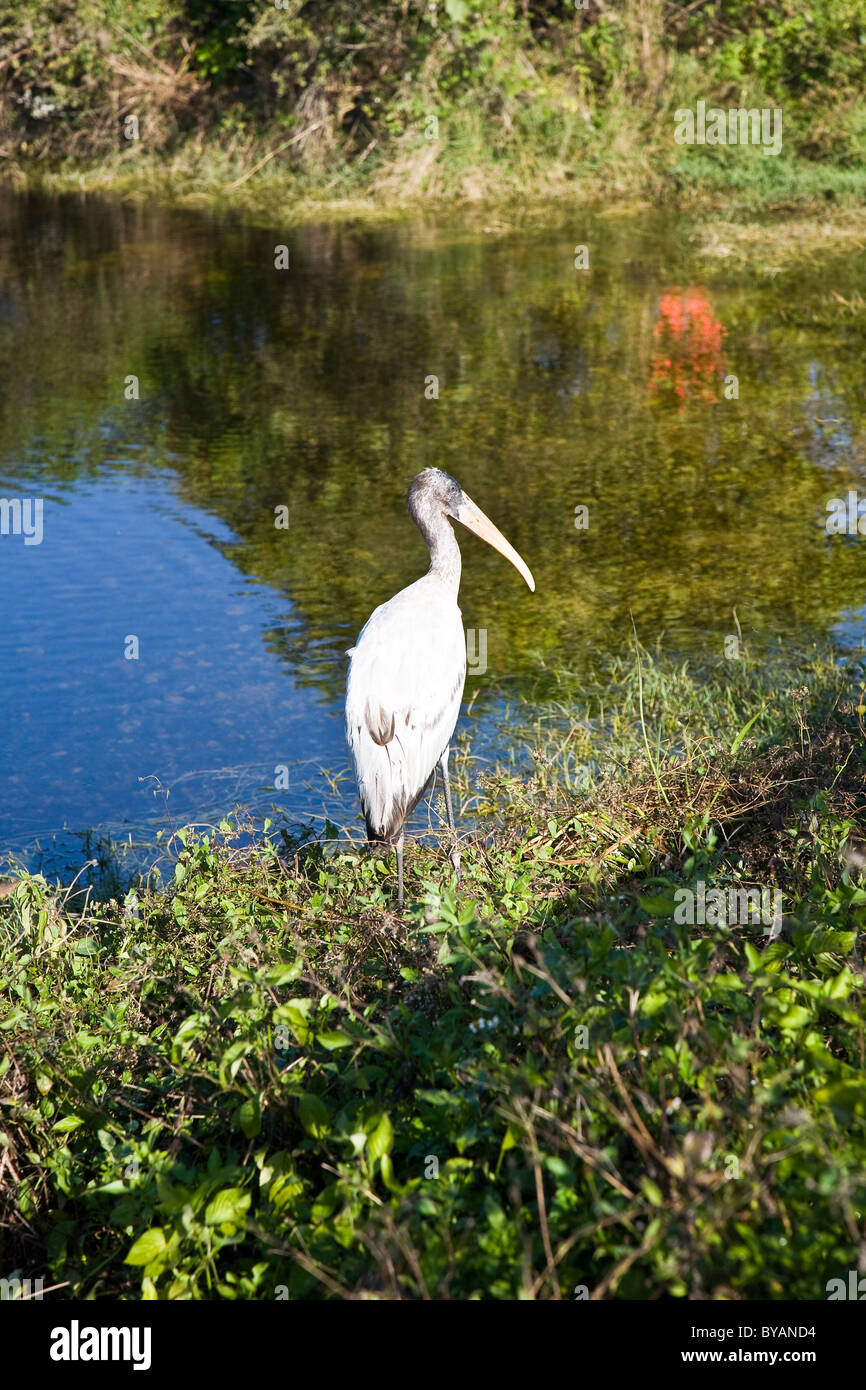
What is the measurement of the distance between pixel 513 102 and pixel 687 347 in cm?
668

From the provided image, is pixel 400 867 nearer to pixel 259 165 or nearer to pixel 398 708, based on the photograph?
pixel 398 708

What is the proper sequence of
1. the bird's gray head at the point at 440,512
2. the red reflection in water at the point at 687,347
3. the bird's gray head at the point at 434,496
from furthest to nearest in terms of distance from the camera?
the red reflection in water at the point at 687,347 < the bird's gray head at the point at 434,496 < the bird's gray head at the point at 440,512

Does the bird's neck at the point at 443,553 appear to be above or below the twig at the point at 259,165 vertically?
below

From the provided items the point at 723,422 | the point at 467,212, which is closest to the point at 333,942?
the point at 723,422

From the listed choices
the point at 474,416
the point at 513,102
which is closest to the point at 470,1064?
the point at 474,416

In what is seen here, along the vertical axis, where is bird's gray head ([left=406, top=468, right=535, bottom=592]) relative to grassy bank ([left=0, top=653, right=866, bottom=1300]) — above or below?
above

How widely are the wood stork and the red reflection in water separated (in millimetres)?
5760

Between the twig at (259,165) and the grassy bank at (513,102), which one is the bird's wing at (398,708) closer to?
the grassy bank at (513,102)

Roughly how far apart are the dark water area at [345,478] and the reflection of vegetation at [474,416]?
0.03 m

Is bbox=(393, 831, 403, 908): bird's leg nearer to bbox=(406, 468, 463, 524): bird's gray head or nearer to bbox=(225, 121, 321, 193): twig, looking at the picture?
bbox=(406, 468, 463, 524): bird's gray head

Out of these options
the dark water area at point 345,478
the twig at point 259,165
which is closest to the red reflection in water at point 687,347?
the dark water area at point 345,478

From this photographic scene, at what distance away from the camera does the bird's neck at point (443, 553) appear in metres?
5.14

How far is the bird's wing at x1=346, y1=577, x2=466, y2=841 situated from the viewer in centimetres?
450

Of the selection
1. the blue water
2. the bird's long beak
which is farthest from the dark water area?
the bird's long beak
